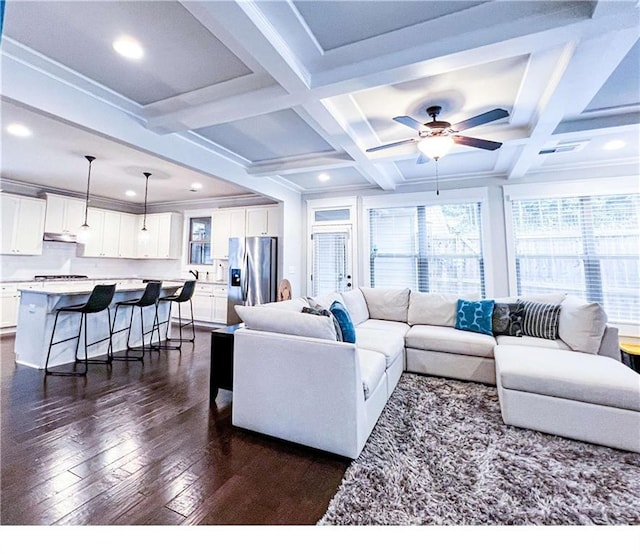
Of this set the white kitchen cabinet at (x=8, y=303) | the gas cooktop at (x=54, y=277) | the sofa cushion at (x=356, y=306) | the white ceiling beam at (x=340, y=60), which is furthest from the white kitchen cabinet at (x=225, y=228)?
the white ceiling beam at (x=340, y=60)

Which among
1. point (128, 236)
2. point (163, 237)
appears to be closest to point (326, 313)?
point (163, 237)

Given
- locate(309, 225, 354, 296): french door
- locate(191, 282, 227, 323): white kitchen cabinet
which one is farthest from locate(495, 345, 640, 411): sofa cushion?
locate(191, 282, 227, 323): white kitchen cabinet

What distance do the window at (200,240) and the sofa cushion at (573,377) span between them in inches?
234

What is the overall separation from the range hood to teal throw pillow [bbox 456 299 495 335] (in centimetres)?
676

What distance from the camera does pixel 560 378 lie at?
210cm

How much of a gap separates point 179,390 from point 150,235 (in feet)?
16.7

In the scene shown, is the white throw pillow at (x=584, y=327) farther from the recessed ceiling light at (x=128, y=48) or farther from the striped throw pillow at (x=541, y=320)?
the recessed ceiling light at (x=128, y=48)

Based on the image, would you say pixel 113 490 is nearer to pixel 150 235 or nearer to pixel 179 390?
pixel 179 390

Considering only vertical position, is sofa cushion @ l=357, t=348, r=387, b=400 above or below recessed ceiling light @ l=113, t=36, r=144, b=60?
below

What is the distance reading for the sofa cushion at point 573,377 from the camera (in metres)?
1.95

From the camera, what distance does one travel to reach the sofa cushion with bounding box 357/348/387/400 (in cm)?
202

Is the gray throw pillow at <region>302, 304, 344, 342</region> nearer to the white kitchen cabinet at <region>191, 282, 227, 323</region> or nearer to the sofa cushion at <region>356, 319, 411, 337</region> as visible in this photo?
the sofa cushion at <region>356, 319, 411, 337</region>

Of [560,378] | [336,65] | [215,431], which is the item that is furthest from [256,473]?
[336,65]

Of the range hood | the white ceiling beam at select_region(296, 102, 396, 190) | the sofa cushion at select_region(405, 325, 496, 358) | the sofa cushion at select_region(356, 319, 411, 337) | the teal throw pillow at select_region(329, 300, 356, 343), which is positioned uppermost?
the white ceiling beam at select_region(296, 102, 396, 190)
